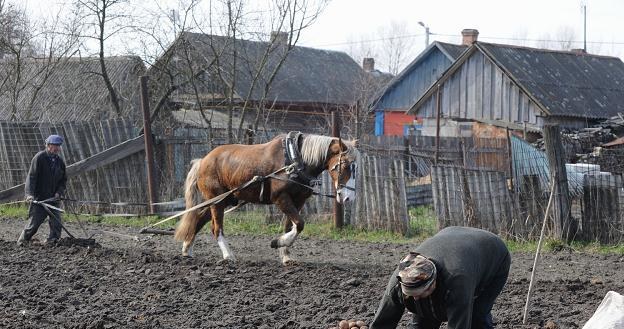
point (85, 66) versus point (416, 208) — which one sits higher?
point (85, 66)

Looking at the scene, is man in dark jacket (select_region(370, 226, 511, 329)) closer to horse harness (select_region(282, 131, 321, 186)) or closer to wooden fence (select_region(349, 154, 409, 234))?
horse harness (select_region(282, 131, 321, 186))

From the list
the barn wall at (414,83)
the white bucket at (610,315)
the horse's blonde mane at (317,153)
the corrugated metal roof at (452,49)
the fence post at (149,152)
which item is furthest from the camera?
the barn wall at (414,83)

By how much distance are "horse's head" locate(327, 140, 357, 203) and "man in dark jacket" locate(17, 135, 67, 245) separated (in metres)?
3.98

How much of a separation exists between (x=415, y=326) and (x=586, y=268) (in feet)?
17.2

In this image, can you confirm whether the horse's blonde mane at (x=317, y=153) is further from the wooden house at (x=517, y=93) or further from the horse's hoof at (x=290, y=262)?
the wooden house at (x=517, y=93)

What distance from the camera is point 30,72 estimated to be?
1030 inches

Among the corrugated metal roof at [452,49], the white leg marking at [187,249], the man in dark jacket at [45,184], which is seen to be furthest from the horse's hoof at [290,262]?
the corrugated metal roof at [452,49]

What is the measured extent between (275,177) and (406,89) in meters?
26.0

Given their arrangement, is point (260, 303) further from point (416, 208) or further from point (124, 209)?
point (124, 209)

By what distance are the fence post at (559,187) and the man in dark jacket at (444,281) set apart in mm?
6313

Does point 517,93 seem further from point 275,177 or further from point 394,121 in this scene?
point 275,177

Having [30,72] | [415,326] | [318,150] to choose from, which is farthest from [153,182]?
[30,72]

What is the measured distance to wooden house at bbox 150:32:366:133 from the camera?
57.9 ft

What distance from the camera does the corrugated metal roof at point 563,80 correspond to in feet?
78.4
